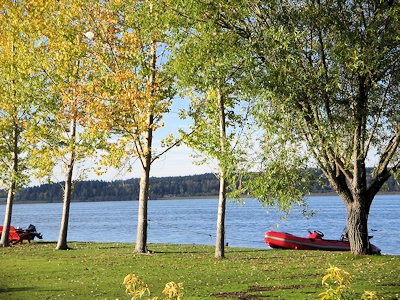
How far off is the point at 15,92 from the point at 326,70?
19205 millimetres

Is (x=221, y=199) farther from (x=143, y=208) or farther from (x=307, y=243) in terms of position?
(x=307, y=243)

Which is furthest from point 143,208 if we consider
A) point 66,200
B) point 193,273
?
point 193,273

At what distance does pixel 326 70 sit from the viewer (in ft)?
60.6

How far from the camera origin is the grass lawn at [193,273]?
1371cm

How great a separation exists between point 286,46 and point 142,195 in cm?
1214

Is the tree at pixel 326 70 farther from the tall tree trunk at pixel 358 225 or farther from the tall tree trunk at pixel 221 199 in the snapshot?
the tall tree trunk at pixel 221 199

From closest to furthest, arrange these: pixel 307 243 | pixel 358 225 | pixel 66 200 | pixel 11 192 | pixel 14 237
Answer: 1. pixel 358 225
2. pixel 66 200
3. pixel 11 192
4. pixel 307 243
5. pixel 14 237

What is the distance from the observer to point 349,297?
12.4 metres

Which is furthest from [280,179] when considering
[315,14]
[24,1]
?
[24,1]

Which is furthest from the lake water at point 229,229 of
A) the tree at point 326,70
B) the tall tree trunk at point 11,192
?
the tall tree trunk at point 11,192

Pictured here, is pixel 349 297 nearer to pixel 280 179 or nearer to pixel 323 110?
pixel 280 179

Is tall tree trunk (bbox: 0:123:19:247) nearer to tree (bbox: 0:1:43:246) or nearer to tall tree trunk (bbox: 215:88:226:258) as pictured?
tree (bbox: 0:1:43:246)

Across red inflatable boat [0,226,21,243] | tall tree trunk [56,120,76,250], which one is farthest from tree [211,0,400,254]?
red inflatable boat [0,226,21,243]

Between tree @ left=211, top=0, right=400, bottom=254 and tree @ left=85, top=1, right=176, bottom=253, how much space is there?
598 centimetres
